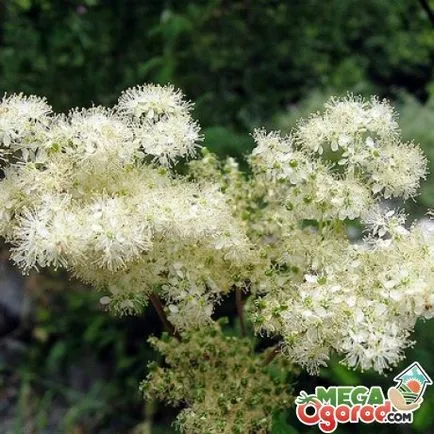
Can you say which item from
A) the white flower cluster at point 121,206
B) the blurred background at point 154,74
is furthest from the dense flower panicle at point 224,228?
the blurred background at point 154,74

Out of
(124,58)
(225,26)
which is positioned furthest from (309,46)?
(124,58)

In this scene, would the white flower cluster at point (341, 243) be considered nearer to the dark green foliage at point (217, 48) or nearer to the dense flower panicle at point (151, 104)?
Result: the dense flower panicle at point (151, 104)

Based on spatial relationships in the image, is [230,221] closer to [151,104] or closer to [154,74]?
[151,104]

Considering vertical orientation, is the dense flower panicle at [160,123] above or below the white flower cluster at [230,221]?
above

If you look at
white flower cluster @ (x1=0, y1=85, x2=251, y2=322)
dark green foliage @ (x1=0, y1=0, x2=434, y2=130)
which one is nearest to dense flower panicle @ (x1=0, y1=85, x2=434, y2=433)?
white flower cluster @ (x1=0, y1=85, x2=251, y2=322)

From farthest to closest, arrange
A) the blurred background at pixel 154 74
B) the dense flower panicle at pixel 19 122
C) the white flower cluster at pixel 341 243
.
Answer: the blurred background at pixel 154 74 → the dense flower panicle at pixel 19 122 → the white flower cluster at pixel 341 243

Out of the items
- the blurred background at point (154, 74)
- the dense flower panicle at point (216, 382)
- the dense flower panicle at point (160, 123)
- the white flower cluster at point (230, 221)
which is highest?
the blurred background at point (154, 74)

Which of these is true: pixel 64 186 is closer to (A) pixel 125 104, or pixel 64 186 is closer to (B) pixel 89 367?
(A) pixel 125 104

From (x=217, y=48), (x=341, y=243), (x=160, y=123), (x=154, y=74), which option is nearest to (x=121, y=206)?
(x=160, y=123)

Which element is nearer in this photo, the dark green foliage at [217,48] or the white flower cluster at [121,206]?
the white flower cluster at [121,206]
